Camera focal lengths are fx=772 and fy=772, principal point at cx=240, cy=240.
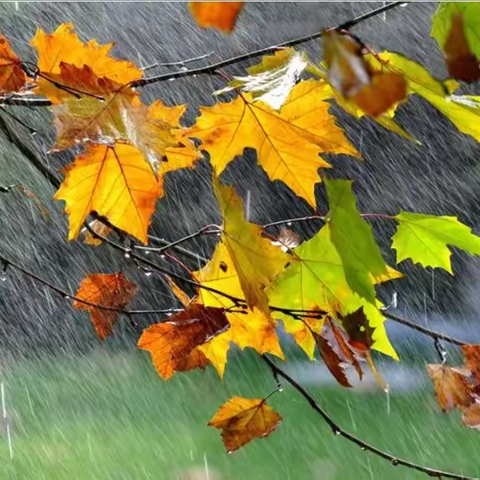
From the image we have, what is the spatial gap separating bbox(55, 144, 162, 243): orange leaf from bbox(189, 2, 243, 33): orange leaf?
0.22 meters

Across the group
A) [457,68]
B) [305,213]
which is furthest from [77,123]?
[305,213]

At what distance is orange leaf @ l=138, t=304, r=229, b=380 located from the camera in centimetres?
42

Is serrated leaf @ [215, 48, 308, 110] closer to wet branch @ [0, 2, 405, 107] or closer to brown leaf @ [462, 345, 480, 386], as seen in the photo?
wet branch @ [0, 2, 405, 107]

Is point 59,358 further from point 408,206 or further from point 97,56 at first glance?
point 97,56

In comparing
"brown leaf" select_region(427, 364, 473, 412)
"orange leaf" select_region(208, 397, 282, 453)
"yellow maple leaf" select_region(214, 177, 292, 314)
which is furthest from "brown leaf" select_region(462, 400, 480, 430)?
"yellow maple leaf" select_region(214, 177, 292, 314)

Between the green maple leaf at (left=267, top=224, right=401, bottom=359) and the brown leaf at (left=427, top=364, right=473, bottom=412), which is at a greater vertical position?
the green maple leaf at (left=267, top=224, right=401, bottom=359)

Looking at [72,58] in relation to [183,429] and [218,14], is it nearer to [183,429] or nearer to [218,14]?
[218,14]

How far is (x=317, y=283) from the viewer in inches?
16.2

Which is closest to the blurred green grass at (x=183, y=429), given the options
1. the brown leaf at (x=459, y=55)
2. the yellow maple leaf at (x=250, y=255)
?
the yellow maple leaf at (x=250, y=255)

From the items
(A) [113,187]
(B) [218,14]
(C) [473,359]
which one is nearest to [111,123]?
(A) [113,187]

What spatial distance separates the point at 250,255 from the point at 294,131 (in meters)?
0.07

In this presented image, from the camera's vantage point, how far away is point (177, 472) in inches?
120

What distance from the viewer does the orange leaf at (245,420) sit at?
52 cm

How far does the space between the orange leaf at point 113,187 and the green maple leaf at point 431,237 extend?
0.15m
